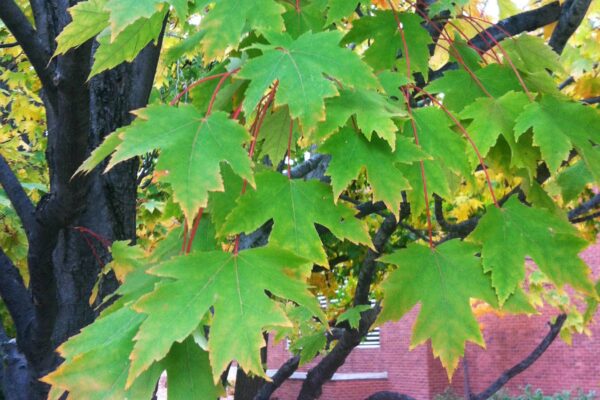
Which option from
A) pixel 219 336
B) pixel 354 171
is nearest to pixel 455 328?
pixel 354 171

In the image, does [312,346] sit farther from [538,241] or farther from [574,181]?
[538,241]

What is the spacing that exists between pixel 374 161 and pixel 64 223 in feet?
3.83

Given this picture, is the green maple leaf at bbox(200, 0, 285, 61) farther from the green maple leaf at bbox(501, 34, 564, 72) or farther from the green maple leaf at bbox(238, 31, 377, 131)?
the green maple leaf at bbox(501, 34, 564, 72)

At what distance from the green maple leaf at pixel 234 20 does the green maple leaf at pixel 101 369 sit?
0.58 meters

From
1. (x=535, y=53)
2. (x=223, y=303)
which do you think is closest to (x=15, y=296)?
(x=223, y=303)

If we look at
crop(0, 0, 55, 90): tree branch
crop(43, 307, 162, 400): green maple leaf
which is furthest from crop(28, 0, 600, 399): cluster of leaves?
crop(0, 0, 55, 90): tree branch

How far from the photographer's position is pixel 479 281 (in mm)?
1247

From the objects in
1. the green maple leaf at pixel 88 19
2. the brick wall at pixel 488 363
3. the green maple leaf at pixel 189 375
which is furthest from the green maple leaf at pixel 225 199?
the brick wall at pixel 488 363

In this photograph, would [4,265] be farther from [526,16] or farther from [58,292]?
[526,16]

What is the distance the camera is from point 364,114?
3.72ft

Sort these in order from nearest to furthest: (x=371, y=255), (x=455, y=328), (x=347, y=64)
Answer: (x=347, y=64), (x=455, y=328), (x=371, y=255)

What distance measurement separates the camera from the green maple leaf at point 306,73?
107cm

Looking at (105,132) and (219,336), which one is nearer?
(219,336)

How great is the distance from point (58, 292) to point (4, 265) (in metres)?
0.27
